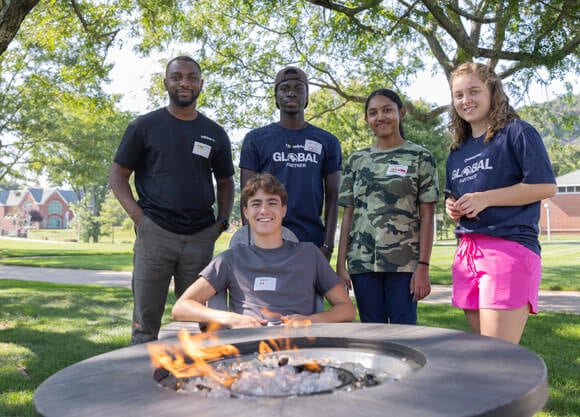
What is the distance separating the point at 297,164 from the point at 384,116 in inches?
24.8

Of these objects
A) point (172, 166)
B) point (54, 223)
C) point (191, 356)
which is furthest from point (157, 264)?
point (54, 223)

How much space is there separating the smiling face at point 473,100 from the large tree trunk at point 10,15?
446 centimetres

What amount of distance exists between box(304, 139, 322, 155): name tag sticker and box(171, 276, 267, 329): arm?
3.86 feet

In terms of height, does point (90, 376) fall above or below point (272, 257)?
below

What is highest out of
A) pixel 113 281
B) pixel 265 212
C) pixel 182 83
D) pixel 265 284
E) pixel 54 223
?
pixel 54 223

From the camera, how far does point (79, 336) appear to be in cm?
680

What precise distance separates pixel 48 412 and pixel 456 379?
109 centimetres

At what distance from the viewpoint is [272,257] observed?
310cm

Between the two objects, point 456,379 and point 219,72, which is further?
point 219,72

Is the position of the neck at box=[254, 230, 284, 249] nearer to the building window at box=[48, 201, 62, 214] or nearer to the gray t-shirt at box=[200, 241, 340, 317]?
the gray t-shirt at box=[200, 241, 340, 317]

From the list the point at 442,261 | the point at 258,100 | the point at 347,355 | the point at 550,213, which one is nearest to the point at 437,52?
the point at 258,100

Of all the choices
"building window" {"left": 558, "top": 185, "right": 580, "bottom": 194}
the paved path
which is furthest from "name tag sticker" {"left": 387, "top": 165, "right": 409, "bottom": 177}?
"building window" {"left": 558, "top": 185, "right": 580, "bottom": 194}

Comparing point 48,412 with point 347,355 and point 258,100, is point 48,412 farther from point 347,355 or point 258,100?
point 258,100

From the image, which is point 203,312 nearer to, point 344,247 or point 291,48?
point 344,247
